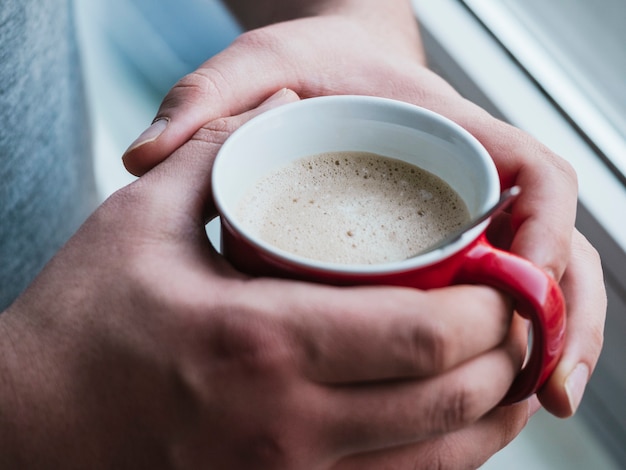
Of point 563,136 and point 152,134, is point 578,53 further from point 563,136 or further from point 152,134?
point 152,134

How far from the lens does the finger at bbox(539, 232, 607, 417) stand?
20.0 inches

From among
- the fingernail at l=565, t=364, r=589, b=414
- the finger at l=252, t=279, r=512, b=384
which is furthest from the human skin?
the finger at l=252, t=279, r=512, b=384

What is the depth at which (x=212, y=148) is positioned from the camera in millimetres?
596

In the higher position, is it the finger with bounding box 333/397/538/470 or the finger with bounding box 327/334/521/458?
the finger with bounding box 327/334/521/458

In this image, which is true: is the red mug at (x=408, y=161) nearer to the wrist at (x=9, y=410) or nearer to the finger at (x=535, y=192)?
the finger at (x=535, y=192)

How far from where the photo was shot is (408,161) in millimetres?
610

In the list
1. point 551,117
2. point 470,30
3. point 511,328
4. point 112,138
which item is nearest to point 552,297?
point 511,328

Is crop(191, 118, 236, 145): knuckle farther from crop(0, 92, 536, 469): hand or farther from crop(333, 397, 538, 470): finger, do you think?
crop(333, 397, 538, 470): finger

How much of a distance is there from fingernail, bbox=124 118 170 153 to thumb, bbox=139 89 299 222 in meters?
0.02

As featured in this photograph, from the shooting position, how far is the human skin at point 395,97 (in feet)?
1.75

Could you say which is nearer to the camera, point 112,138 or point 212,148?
point 212,148

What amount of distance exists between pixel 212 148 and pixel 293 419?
252 millimetres

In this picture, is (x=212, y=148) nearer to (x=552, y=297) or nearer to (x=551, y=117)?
(x=552, y=297)

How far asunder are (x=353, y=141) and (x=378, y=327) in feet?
0.72
